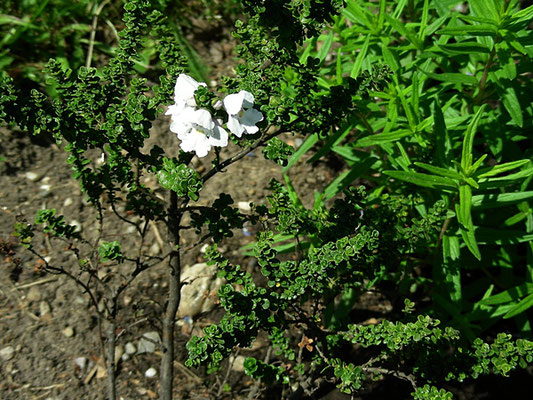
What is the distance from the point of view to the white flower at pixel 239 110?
144 centimetres

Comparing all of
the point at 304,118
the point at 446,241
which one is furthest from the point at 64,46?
the point at 446,241

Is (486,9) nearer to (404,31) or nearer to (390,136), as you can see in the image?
(404,31)

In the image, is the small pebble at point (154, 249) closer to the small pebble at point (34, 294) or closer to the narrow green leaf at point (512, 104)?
the small pebble at point (34, 294)

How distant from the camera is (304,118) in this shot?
1737 millimetres

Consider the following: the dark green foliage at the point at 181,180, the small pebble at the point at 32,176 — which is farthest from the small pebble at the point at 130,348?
the dark green foliage at the point at 181,180

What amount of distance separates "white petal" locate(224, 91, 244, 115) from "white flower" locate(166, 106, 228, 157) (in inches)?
2.3

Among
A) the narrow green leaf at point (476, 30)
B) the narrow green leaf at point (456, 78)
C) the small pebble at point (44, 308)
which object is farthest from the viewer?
the small pebble at point (44, 308)

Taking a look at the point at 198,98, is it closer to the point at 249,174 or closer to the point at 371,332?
the point at 371,332

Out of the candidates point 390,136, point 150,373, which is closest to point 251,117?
point 390,136

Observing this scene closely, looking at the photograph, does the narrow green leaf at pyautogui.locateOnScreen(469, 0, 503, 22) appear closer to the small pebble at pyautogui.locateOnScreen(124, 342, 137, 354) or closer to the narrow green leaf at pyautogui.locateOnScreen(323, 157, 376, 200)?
the narrow green leaf at pyautogui.locateOnScreen(323, 157, 376, 200)

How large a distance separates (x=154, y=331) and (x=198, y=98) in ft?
5.39

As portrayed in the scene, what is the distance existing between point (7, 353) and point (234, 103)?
73.9 inches

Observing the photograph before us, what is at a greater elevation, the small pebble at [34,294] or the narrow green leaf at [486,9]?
the narrow green leaf at [486,9]

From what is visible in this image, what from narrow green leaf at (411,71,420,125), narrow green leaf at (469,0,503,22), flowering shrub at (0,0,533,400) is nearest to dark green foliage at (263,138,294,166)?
flowering shrub at (0,0,533,400)
